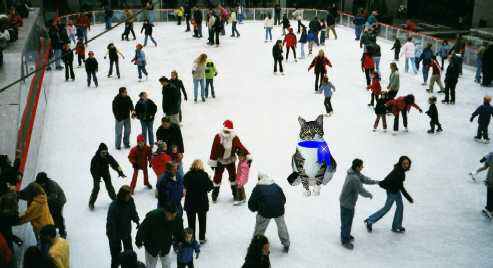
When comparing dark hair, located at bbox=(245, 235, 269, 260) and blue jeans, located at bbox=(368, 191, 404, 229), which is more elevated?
dark hair, located at bbox=(245, 235, 269, 260)

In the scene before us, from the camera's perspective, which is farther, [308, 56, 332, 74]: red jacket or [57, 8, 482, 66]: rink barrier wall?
[57, 8, 482, 66]: rink barrier wall

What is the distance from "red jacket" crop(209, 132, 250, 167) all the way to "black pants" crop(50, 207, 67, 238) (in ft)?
8.32

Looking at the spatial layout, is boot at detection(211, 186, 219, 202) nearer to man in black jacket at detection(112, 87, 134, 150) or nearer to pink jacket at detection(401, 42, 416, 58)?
man in black jacket at detection(112, 87, 134, 150)

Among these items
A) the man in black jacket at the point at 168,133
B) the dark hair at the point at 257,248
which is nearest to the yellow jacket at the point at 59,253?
the dark hair at the point at 257,248

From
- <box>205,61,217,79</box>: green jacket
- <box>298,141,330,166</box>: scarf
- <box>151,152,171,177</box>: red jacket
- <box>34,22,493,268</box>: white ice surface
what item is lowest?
<box>34,22,493,268</box>: white ice surface

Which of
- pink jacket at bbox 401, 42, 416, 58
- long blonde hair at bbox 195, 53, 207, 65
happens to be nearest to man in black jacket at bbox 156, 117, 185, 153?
long blonde hair at bbox 195, 53, 207, 65

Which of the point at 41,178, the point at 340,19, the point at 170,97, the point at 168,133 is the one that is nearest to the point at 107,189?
the point at 168,133

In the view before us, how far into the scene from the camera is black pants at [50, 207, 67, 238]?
26.1 feet

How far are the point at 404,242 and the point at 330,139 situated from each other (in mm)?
4665

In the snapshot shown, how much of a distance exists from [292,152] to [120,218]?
5818 millimetres

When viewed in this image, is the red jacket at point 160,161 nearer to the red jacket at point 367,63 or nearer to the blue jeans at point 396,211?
the blue jeans at point 396,211

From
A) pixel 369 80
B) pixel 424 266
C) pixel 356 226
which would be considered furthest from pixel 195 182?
pixel 369 80

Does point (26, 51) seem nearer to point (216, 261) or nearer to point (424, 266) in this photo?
point (216, 261)

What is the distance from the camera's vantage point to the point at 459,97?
16.6 meters
